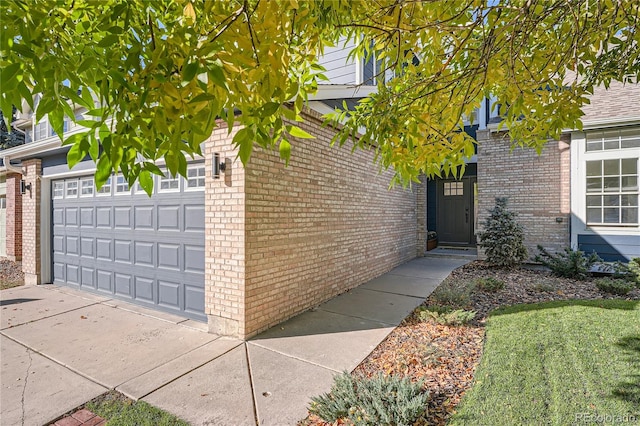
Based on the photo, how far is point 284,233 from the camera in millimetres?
4637

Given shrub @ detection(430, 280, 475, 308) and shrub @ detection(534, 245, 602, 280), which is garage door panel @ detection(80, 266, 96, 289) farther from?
shrub @ detection(534, 245, 602, 280)

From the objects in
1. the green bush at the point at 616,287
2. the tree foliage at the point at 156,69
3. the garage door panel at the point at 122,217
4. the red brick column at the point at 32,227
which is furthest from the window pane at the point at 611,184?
the red brick column at the point at 32,227

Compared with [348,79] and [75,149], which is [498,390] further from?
[348,79]

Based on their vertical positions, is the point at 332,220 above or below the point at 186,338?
above

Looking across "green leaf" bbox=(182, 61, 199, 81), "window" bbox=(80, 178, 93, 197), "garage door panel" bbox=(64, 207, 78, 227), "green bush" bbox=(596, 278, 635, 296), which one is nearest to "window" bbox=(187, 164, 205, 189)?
"window" bbox=(80, 178, 93, 197)

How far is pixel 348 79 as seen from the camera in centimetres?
765

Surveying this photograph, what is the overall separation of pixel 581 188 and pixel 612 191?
1.93 feet

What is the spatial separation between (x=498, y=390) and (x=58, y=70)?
346cm

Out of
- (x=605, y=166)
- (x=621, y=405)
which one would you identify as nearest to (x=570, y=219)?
(x=605, y=166)

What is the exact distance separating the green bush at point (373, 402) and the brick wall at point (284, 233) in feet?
5.87

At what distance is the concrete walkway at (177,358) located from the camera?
8.91ft

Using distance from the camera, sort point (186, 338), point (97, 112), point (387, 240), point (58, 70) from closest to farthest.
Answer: point (58, 70)
point (97, 112)
point (186, 338)
point (387, 240)

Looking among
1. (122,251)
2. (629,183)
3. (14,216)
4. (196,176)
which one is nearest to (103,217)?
(122,251)

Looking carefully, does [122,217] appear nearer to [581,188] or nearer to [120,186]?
[120,186]
